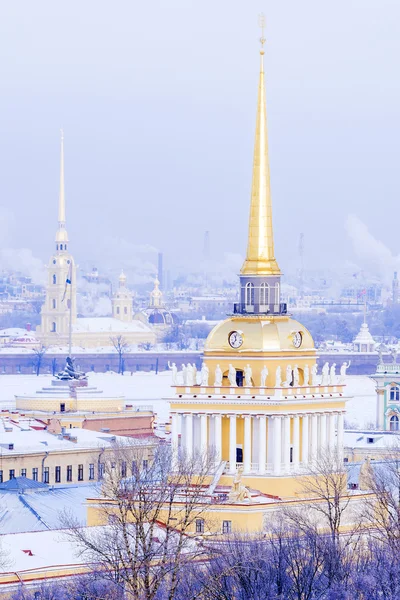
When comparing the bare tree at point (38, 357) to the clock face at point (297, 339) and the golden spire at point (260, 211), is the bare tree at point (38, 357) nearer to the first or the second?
the golden spire at point (260, 211)

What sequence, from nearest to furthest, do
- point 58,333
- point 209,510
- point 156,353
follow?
point 209,510
point 156,353
point 58,333

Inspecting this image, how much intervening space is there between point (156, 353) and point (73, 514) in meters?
113

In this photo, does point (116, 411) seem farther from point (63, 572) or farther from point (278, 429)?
point (63, 572)

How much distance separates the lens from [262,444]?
165ft

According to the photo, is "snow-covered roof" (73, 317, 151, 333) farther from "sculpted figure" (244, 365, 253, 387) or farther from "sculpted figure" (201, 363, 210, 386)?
"sculpted figure" (244, 365, 253, 387)

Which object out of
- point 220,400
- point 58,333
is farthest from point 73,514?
point 58,333

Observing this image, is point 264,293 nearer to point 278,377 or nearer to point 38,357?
point 278,377

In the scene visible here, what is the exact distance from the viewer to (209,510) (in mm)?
47969

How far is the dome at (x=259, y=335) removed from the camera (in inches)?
2008

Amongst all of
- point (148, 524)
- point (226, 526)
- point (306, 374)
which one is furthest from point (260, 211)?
point (148, 524)

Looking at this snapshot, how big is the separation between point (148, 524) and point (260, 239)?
7.69 meters

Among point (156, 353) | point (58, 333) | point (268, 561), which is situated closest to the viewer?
point (268, 561)

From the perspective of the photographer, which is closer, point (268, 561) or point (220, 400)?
point (268, 561)

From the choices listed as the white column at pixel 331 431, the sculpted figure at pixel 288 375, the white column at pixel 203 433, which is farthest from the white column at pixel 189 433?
the white column at pixel 331 431
